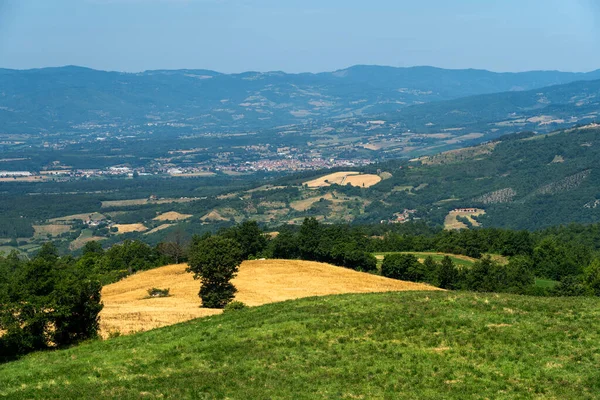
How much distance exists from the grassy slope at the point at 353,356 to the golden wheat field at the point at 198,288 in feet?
35.6

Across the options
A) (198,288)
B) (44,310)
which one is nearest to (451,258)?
(198,288)

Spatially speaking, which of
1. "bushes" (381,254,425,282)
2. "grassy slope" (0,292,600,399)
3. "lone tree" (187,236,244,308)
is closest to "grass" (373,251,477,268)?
"bushes" (381,254,425,282)

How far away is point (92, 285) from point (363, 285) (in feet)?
128

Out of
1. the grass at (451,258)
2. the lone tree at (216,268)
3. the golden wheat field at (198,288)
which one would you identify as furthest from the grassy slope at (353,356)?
the grass at (451,258)

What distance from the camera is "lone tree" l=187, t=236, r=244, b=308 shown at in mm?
66062

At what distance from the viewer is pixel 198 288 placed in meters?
81.6

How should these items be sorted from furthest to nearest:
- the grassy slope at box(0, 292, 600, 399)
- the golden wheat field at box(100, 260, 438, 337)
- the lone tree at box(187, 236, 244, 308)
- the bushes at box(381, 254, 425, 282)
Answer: the bushes at box(381, 254, 425, 282) < the lone tree at box(187, 236, 244, 308) < the golden wheat field at box(100, 260, 438, 337) < the grassy slope at box(0, 292, 600, 399)

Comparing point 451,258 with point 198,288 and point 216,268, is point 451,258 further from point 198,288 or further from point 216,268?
point 216,268

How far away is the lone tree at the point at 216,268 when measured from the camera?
66.1 m

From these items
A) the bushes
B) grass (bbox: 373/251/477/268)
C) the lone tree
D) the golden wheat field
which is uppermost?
the lone tree

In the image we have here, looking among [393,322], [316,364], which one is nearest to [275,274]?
[393,322]

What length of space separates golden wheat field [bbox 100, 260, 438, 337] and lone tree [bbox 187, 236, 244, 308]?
185cm

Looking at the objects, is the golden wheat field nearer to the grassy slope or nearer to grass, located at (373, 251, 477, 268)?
the grassy slope

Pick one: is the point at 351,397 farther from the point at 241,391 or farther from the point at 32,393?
the point at 32,393
